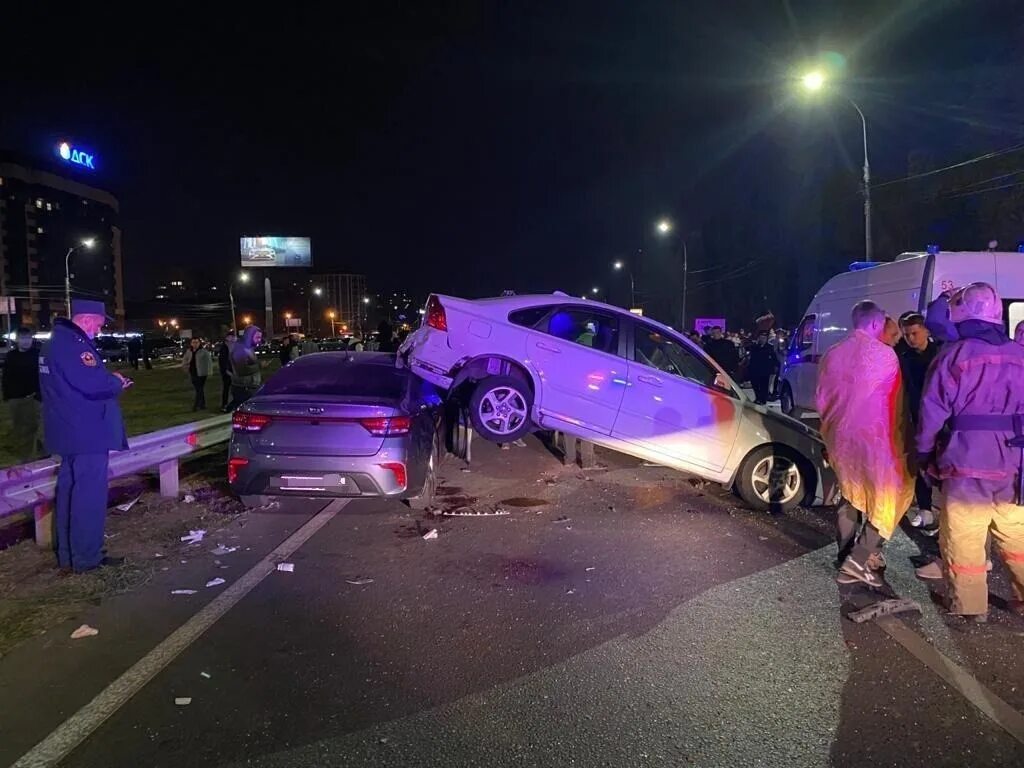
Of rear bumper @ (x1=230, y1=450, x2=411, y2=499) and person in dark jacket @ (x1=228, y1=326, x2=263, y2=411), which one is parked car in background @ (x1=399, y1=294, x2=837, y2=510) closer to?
rear bumper @ (x1=230, y1=450, x2=411, y2=499)

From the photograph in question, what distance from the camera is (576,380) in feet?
24.4

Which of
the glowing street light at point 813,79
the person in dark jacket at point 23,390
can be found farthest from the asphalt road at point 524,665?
the glowing street light at point 813,79

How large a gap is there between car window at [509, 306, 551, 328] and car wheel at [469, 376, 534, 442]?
57 centimetres

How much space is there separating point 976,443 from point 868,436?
27.6 inches

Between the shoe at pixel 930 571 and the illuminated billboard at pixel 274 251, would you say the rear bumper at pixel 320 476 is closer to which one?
the shoe at pixel 930 571

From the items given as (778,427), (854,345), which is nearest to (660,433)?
(778,427)

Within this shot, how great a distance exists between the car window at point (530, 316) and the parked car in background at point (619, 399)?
0.05 feet

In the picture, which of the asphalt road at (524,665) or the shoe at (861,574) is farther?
the shoe at (861,574)

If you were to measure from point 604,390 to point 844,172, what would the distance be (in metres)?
46.3

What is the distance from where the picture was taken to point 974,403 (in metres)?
4.25

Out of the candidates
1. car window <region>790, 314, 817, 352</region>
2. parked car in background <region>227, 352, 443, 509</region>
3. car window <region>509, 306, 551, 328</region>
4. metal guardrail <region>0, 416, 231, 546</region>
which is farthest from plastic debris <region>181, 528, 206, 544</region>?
car window <region>790, 314, 817, 352</region>

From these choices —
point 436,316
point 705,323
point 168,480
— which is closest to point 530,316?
point 436,316

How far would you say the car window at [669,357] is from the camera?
7523 millimetres

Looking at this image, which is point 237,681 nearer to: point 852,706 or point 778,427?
point 852,706
